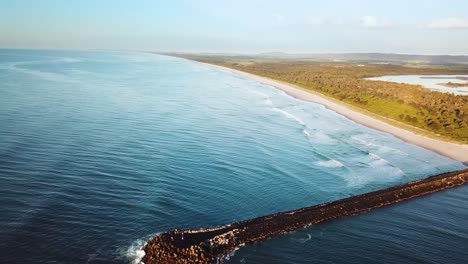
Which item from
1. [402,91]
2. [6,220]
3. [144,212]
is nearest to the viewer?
[6,220]

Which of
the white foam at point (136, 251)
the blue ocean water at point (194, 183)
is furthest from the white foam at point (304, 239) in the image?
the white foam at point (136, 251)

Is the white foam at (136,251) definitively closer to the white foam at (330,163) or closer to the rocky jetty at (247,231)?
the rocky jetty at (247,231)

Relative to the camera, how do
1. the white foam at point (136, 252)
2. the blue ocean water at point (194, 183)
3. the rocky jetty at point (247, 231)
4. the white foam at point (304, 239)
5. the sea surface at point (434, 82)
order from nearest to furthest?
1. the white foam at point (136, 252)
2. the rocky jetty at point (247, 231)
3. the blue ocean water at point (194, 183)
4. the white foam at point (304, 239)
5. the sea surface at point (434, 82)

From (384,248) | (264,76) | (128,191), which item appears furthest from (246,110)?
(264,76)

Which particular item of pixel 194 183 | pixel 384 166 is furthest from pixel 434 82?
pixel 194 183

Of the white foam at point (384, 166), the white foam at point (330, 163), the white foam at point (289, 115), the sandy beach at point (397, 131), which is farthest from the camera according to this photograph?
→ the white foam at point (289, 115)

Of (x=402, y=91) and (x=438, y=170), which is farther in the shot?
(x=402, y=91)

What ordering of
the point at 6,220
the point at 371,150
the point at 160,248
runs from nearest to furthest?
the point at 160,248, the point at 6,220, the point at 371,150

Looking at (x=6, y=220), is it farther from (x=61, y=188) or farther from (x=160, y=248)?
(x=160, y=248)
